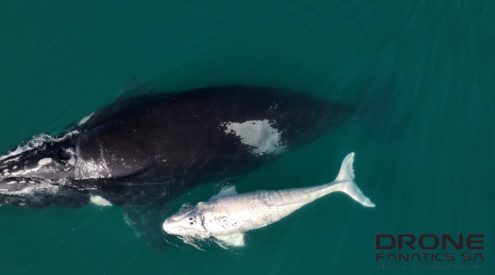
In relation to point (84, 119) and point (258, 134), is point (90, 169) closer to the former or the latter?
point (84, 119)

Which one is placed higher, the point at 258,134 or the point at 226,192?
the point at 258,134

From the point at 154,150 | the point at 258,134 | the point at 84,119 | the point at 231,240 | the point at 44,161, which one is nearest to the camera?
the point at 154,150

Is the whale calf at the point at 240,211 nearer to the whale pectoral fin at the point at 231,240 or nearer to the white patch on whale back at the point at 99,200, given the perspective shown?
the whale pectoral fin at the point at 231,240

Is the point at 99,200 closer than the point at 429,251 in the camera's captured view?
No

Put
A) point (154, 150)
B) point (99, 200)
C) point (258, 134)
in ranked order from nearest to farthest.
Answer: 1. point (154, 150)
2. point (258, 134)
3. point (99, 200)

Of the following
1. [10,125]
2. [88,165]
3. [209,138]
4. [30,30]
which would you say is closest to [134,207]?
[88,165]

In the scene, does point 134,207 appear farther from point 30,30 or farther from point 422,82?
point 422,82

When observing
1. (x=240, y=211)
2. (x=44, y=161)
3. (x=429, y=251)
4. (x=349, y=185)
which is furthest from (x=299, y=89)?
(x=44, y=161)
